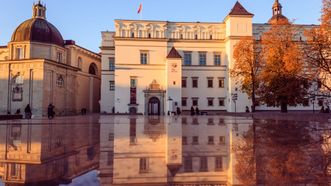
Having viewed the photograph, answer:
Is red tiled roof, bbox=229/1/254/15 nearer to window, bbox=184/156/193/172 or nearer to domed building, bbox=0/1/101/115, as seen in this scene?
domed building, bbox=0/1/101/115

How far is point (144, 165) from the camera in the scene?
5.45 metres

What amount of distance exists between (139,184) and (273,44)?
102 ft

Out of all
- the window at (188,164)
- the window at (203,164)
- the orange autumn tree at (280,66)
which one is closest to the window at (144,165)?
the window at (188,164)

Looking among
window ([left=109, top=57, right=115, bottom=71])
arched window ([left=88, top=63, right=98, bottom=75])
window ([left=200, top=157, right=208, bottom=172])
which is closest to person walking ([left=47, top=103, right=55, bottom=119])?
window ([left=109, top=57, right=115, bottom=71])

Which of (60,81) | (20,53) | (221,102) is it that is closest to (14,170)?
(60,81)

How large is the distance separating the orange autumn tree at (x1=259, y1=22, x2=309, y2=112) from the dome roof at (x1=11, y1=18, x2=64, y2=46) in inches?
1436

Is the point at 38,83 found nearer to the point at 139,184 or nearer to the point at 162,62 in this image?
the point at 162,62

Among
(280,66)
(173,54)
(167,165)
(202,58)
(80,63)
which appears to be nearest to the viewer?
(167,165)

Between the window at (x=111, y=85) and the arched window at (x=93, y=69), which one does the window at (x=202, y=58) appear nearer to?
the window at (x=111, y=85)

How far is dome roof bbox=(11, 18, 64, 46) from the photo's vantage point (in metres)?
48.4

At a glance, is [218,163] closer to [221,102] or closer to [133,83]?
[133,83]

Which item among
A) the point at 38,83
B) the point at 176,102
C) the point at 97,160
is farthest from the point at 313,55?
the point at 38,83

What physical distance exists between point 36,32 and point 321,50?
45250 millimetres

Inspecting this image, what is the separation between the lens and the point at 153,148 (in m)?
7.52
